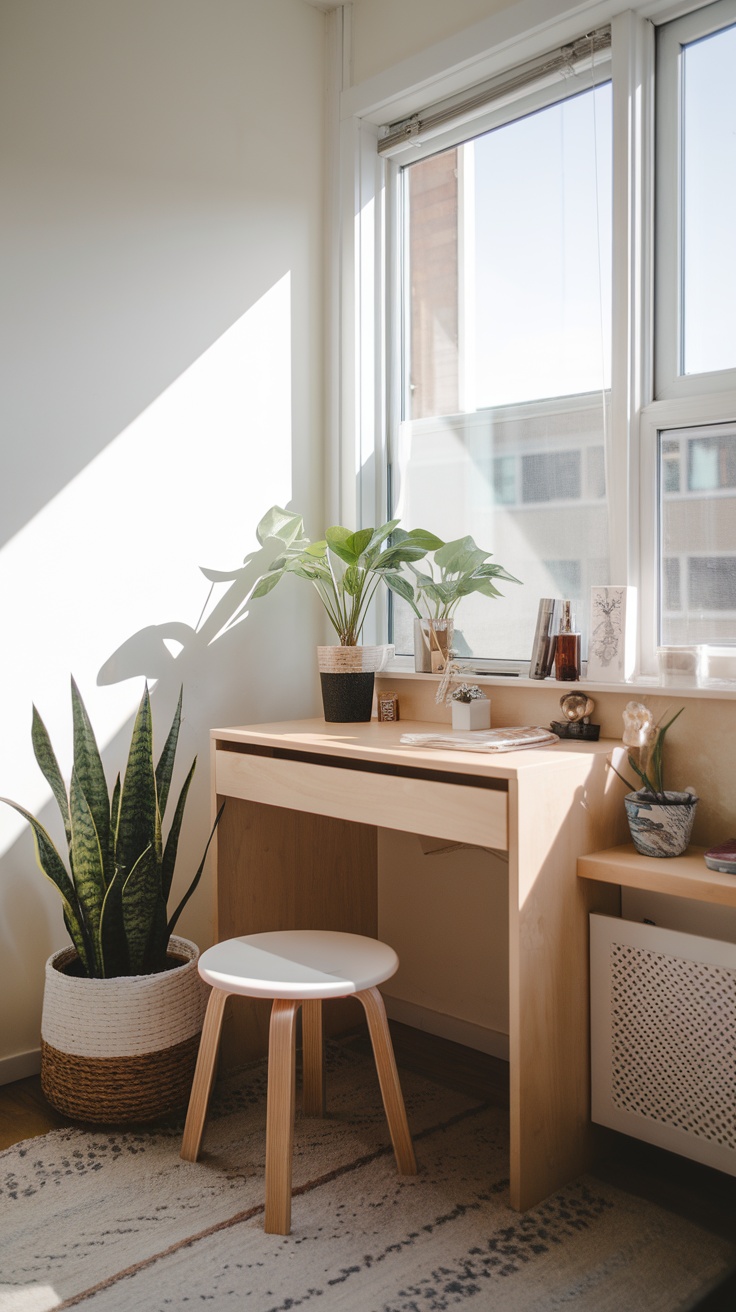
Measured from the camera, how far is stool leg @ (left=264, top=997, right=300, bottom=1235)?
1.56 metres

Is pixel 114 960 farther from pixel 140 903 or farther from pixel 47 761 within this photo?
pixel 47 761

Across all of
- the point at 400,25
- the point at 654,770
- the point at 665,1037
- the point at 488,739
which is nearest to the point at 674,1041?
the point at 665,1037

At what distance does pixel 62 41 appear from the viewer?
2107mm

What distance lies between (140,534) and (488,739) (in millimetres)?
948

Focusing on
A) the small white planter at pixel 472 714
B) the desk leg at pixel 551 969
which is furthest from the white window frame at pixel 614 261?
the desk leg at pixel 551 969

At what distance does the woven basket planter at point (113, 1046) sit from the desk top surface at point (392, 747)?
0.52 meters

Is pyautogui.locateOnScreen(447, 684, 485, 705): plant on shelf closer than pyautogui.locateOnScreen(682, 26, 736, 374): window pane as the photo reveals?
No

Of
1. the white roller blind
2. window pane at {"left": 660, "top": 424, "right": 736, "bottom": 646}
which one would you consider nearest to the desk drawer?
window pane at {"left": 660, "top": 424, "right": 736, "bottom": 646}

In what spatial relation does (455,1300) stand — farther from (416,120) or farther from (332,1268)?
(416,120)

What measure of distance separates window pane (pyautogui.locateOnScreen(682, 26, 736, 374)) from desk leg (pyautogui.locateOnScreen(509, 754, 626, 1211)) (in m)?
0.88

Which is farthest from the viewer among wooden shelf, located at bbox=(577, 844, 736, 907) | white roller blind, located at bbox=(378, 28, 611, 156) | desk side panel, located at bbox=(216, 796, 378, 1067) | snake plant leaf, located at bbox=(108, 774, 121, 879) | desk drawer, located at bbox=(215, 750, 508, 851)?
desk side panel, located at bbox=(216, 796, 378, 1067)

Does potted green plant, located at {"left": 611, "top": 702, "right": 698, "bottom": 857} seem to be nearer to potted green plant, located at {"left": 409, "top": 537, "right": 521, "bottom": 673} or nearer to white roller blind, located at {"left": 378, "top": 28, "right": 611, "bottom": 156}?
potted green plant, located at {"left": 409, "top": 537, "right": 521, "bottom": 673}

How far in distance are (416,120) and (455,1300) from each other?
8.30 feet

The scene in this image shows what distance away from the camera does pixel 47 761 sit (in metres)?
1.96
